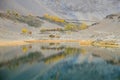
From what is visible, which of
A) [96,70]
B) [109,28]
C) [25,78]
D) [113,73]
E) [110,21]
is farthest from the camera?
[110,21]

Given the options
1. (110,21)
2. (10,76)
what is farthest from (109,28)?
(10,76)

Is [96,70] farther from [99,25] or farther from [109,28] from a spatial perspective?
[99,25]

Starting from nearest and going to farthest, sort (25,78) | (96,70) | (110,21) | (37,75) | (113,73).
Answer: (25,78) < (37,75) < (113,73) < (96,70) < (110,21)

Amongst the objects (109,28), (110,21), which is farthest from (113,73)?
(110,21)

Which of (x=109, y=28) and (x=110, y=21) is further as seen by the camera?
(x=110, y=21)

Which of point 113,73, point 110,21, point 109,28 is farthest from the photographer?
point 110,21

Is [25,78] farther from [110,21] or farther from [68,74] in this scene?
[110,21]

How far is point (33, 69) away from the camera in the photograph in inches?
1597

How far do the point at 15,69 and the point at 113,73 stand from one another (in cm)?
1230

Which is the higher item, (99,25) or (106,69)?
(99,25)

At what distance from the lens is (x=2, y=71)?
36.4 m

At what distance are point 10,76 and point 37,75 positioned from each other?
3.55 metres

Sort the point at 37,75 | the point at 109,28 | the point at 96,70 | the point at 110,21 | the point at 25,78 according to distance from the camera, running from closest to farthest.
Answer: the point at 25,78 → the point at 37,75 → the point at 96,70 → the point at 109,28 → the point at 110,21

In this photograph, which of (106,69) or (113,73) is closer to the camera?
(113,73)
